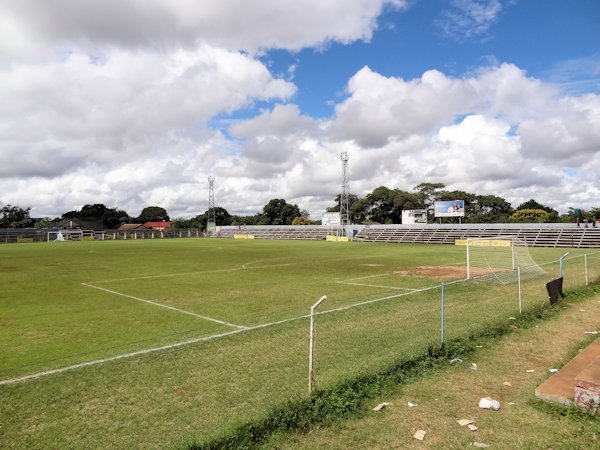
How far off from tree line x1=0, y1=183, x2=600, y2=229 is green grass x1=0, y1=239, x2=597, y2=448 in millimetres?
75261

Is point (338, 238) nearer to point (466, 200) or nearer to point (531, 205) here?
point (466, 200)

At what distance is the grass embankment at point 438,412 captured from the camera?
490cm

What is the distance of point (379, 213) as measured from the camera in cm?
11331

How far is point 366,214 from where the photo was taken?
116 metres

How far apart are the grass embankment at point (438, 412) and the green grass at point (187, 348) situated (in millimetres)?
357

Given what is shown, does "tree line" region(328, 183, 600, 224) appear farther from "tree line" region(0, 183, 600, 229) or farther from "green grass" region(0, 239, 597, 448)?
"green grass" region(0, 239, 597, 448)

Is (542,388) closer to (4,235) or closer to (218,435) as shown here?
(218,435)

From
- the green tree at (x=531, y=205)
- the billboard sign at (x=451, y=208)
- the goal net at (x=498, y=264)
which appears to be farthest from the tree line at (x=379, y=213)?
the goal net at (x=498, y=264)

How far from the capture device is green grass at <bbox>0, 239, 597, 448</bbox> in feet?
17.7

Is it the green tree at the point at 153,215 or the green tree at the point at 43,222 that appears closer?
the green tree at the point at 43,222

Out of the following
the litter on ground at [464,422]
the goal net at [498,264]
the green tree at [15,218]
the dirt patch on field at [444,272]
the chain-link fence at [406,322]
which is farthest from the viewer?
the green tree at [15,218]

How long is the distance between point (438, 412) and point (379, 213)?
110005mm

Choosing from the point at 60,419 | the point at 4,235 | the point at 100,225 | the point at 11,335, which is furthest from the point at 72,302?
the point at 100,225

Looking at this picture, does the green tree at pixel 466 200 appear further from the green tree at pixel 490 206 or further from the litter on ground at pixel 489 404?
the litter on ground at pixel 489 404
